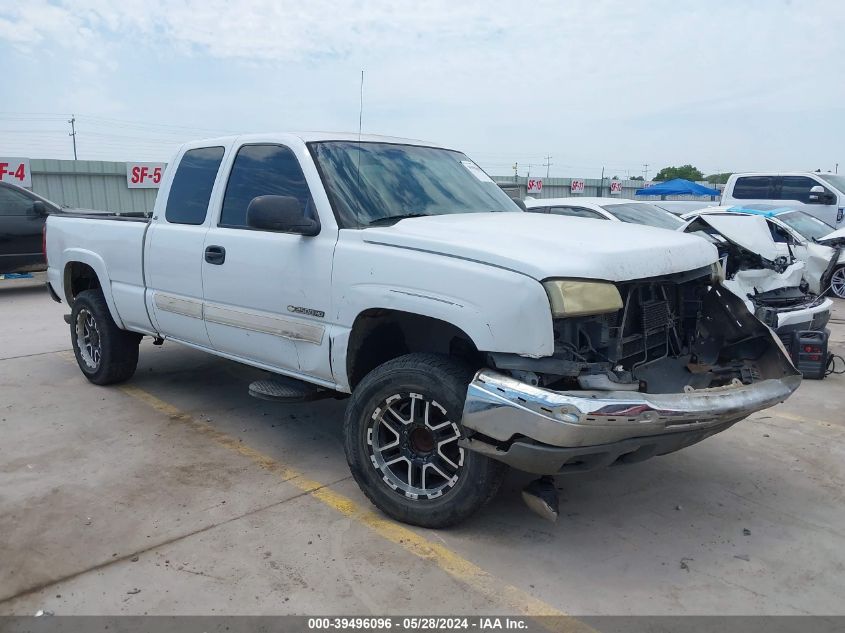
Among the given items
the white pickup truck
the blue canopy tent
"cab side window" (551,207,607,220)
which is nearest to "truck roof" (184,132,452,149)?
the white pickup truck

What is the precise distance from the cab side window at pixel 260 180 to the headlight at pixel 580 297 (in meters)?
1.67

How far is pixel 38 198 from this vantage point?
1156cm

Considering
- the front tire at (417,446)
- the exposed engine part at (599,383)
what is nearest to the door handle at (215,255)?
the front tire at (417,446)

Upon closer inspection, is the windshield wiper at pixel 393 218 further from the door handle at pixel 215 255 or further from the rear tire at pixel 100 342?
the rear tire at pixel 100 342

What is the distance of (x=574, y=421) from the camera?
296 cm

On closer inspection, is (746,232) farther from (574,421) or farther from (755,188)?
(755,188)

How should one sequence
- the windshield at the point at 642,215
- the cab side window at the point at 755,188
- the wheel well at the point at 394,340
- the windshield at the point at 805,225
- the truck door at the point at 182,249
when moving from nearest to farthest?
1. the wheel well at the point at 394,340
2. the truck door at the point at 182,249
3. the windshield at the point at 642,215
4. the windshield at the point at 805,225
5. the cab side window at the point at 755,188

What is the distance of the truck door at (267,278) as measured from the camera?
400 centimetres

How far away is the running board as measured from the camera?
429cm

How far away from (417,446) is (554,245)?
123cm

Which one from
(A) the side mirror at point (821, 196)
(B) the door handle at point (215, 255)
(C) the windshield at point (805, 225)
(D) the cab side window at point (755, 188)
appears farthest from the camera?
(D) the cab side window at point (755, 188)

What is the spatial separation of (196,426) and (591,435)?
3.24 metres

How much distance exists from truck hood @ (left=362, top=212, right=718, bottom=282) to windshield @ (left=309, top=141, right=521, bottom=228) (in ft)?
0.69

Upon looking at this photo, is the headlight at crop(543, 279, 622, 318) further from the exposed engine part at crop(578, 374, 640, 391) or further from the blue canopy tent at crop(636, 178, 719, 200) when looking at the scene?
the blue canopy tent at crop(636, 178, 719, 200)
